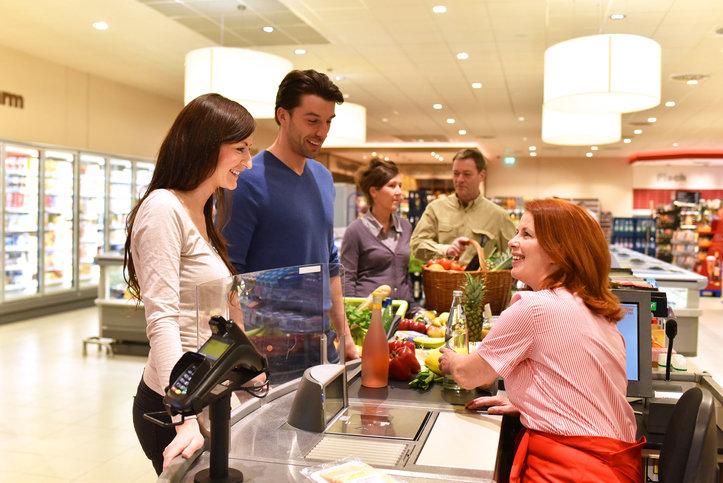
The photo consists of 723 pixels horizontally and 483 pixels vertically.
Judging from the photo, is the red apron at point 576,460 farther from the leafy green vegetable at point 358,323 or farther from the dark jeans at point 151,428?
the leafy green vegetable at point 358,323

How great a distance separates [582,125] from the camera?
7.82 metres

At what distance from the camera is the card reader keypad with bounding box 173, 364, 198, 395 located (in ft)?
3.81

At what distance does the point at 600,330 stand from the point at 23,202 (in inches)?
346

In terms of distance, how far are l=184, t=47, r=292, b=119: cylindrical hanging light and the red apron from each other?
14.1 ft

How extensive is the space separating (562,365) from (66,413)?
417 cm

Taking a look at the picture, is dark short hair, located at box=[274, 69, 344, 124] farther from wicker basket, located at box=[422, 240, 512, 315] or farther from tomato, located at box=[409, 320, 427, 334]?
wicker basket, located at box=[422, 240, 512, 315]

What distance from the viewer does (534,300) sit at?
1.68 meters

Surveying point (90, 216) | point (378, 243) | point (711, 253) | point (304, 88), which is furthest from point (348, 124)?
point (711, 253)

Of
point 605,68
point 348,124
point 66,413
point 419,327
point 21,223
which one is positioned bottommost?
point 66,413

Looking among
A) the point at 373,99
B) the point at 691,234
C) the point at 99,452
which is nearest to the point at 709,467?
the point at 99,452

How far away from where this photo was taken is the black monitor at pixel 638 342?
2.06m

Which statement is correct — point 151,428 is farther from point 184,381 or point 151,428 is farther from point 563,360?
point 563,360

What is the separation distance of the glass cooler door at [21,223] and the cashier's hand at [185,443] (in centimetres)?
810

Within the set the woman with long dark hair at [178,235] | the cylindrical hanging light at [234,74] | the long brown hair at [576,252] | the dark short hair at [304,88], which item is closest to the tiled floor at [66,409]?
the woman with long dark hair at [178,235]
